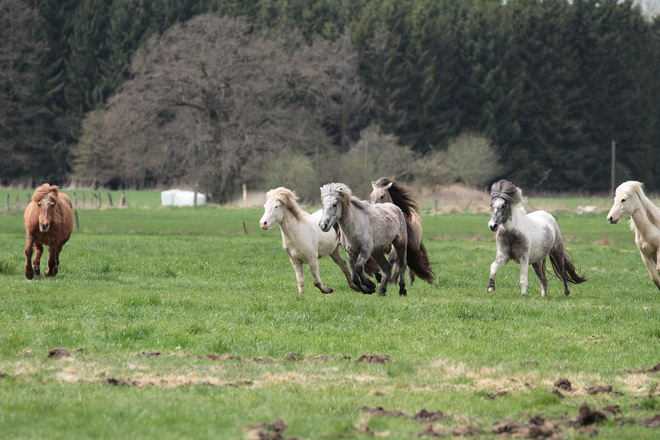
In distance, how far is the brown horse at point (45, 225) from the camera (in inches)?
524

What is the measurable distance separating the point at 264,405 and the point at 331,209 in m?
6.25

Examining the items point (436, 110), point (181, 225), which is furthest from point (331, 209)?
point (436, 110)

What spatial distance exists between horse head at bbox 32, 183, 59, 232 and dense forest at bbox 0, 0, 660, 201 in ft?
145

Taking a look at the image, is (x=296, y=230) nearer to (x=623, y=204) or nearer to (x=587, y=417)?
(x=623, y=204)

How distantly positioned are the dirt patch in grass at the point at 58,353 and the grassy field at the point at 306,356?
145mm

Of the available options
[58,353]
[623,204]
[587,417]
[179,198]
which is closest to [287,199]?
[58,353]

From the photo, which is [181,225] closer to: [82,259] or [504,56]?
[82,259]

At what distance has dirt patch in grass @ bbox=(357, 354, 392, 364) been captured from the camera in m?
7.57

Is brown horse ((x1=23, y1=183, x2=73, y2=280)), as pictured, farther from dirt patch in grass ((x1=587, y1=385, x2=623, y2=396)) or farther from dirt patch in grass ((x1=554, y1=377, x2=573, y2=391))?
dirt patch in grass ((x1=587, y1=385, x2=623, y2=396))

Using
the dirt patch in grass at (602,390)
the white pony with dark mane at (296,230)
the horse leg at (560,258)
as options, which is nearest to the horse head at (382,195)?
the white pony with dark mane at (296,230)

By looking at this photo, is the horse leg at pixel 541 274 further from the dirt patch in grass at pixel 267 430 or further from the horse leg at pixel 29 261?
the dirt patch in grass at pixel 267 430

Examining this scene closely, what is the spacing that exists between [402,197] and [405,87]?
189 feet

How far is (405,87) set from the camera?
71000 millimetres

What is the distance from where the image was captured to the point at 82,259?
17.2 metres
